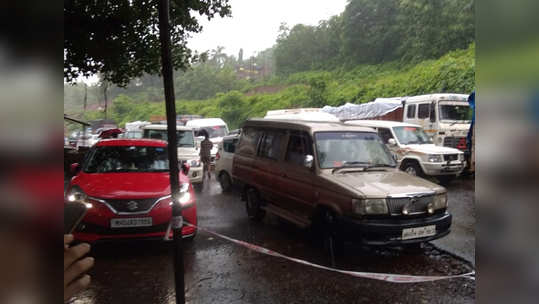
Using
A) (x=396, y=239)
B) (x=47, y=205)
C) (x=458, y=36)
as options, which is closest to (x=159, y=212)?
(x=396, y=239)

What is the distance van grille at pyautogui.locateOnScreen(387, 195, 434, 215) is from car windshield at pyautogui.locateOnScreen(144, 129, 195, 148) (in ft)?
28.1

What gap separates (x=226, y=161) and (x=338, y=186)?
→ 19.6ft

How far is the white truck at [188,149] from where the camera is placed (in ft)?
37.0

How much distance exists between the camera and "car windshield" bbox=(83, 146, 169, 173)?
243 inches

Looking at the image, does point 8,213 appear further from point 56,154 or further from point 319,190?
point 319,190

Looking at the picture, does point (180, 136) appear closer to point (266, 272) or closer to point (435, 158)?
point (435, 158)

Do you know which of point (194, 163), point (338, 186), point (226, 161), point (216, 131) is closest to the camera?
point (338, 186)

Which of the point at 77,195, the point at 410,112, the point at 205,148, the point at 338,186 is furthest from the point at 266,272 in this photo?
the point at 410,112

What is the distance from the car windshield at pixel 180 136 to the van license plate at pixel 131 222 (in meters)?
7.24

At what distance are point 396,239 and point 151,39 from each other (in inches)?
307

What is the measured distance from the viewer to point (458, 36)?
3194 centimetres

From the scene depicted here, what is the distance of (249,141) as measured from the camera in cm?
753

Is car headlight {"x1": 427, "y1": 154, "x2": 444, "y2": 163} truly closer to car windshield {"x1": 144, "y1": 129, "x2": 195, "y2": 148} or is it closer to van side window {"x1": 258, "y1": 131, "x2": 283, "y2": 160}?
van side window {"x1": 258, "y1": 131, "x2": 283, "y2": 160}

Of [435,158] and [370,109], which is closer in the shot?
[435,158]
